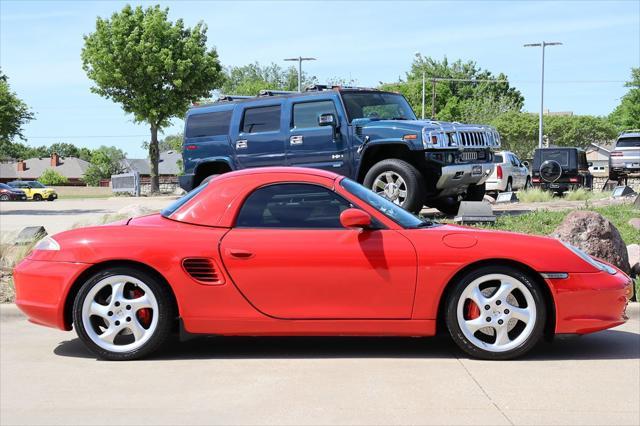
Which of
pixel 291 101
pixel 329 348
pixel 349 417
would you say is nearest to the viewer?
pixel 349 417

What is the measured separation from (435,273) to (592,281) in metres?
1.10

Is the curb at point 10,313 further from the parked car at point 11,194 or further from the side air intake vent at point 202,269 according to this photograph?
the parked car at point 11,194

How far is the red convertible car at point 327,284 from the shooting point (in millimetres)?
5320

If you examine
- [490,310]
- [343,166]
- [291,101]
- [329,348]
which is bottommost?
[329,348]

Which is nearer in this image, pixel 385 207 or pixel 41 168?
pixel 385 207

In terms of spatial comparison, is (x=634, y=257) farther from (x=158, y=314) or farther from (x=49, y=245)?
(x=49, y=245)

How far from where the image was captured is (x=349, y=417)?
420cm

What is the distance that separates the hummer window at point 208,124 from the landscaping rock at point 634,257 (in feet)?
21.9

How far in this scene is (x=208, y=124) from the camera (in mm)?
13039

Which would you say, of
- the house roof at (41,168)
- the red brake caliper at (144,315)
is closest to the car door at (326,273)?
the red brake caliper at (144,315)

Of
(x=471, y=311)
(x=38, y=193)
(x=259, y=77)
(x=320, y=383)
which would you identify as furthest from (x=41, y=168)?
(x=320, y=383)

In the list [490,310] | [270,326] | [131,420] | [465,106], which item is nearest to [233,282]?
[270,326]

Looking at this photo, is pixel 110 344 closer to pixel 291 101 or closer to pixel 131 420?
pixel 131 420

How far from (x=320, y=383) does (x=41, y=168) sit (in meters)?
134
